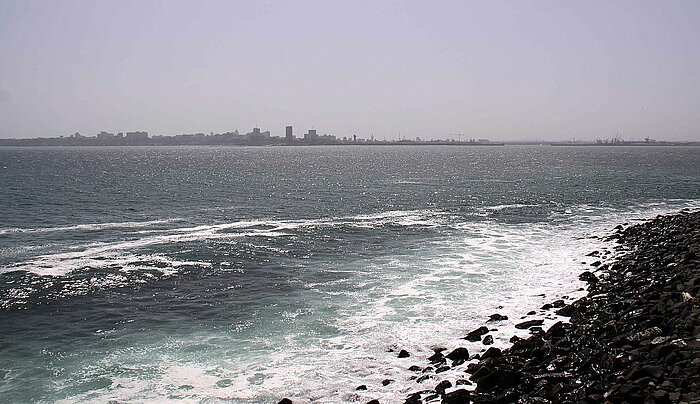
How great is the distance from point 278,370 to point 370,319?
16.5ft

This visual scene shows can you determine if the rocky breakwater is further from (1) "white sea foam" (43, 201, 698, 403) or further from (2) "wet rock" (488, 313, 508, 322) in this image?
(2) "wet rock" (488, 313, 508, 322)

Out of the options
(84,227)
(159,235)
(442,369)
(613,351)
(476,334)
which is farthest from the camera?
(84,227)

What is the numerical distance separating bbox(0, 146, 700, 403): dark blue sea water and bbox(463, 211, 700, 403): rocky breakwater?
208 cm

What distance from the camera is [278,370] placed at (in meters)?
15.2

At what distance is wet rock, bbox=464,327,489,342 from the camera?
1686 centimetres

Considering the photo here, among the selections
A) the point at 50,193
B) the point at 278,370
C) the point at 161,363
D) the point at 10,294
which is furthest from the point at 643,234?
the point at 50,193

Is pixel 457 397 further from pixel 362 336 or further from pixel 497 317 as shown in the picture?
pixel 497 317

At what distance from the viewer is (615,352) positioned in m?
13.0

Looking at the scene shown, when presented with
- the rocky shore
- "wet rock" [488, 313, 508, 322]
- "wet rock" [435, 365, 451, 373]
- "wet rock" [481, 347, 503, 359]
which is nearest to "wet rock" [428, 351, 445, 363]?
the rocky shore

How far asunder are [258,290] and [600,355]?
14605mm

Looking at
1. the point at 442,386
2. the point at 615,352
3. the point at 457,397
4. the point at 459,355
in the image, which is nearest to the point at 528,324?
the point at 459,355

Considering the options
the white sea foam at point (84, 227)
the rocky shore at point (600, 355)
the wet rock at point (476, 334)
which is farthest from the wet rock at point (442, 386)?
the white sea foam at point (84, 227)

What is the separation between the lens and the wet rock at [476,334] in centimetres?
1686

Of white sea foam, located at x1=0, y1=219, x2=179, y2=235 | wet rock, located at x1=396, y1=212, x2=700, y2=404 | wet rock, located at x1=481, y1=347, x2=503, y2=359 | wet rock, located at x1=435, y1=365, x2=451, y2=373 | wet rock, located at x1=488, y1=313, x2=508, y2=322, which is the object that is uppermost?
wet rock, located at x1=396, y1=212, x2=700, y2=404
